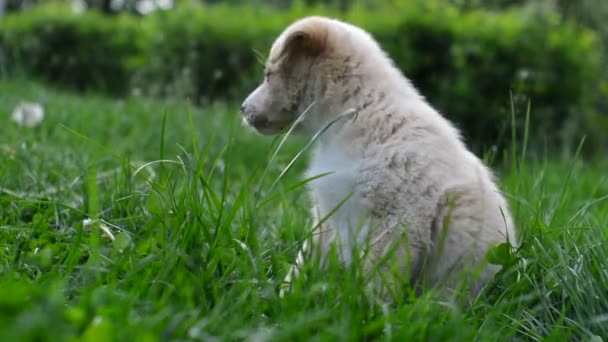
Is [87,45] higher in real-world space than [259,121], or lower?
lower

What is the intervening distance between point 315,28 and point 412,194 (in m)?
0.94

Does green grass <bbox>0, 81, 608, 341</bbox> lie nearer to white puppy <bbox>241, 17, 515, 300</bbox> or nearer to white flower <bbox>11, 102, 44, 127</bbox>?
white puppy <bbox>241, 17, 515, 300</bbox>

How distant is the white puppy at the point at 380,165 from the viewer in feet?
8.27

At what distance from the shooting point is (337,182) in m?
2.73

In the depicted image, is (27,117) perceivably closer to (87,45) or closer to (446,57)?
(446,57)

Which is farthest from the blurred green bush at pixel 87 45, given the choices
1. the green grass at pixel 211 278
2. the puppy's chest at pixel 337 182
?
the puppy's chest at pixel 337 182

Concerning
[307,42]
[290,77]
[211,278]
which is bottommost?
[211,278]

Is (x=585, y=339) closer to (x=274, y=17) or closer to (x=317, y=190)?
(x=317, y=190)

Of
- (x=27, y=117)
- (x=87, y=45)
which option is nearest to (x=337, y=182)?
(x=27, y=117)

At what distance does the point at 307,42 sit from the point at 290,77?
0.19 m

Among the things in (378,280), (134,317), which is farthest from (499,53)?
(134,317)

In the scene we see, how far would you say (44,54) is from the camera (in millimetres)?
12500

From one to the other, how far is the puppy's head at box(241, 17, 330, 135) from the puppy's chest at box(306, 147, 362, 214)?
1.16ft

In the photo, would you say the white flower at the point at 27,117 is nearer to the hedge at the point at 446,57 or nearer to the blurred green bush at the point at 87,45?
the hedge at the point at 446,57
